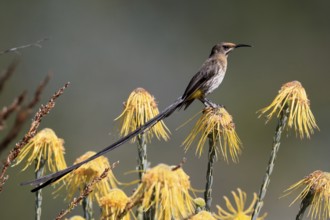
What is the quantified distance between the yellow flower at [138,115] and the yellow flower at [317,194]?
0.56 meters

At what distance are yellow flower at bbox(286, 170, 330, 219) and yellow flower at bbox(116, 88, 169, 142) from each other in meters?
0.56

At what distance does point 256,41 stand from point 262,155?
5.17 meters

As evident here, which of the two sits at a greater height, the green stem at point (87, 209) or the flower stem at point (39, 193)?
the flower stem at point (39, 193)

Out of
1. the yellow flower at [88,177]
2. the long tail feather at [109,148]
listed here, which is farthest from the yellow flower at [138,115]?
the yellow flower at [88,177]

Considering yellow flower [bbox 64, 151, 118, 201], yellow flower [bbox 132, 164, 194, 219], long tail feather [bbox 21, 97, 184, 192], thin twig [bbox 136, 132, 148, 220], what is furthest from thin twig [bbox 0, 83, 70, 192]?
yellow flower [bbox 64, 151, 118, 201]

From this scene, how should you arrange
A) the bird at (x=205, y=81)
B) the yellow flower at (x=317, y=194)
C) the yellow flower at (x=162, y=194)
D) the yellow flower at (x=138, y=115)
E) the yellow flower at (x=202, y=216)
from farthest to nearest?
the bird at (x=205, y=81) < the yellow flower at (x=138, y=115) < the yellow flower at (x=317, y=194) < the yellow flower at (x=202, y=216) < the yellow flower at (x=162, y=194)

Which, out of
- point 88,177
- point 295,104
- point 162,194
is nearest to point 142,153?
point 88,177

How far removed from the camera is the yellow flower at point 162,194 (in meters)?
1.94

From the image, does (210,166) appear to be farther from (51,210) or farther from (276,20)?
(276,20)

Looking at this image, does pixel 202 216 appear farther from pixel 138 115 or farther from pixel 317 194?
pixel 138 115

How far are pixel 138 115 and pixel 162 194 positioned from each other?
1.00 metres

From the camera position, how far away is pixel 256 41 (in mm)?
18719

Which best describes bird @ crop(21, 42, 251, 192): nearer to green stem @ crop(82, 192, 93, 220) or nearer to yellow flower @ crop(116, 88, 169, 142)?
yellow flower @ crop(116, 88, 169, 142)

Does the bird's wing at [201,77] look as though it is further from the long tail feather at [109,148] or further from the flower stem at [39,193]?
the flower stem at [39,193]
